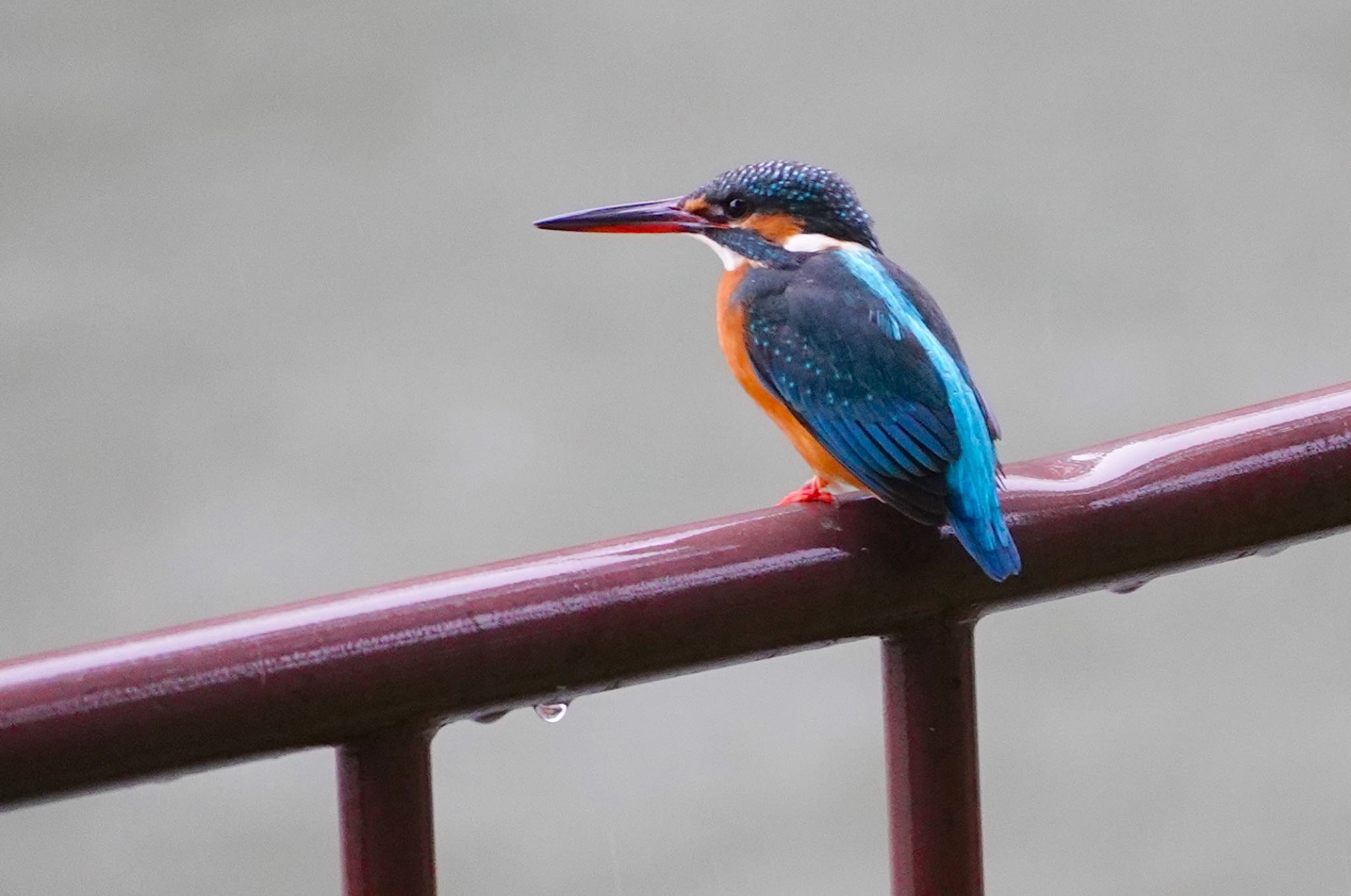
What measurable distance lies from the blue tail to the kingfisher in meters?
0.08

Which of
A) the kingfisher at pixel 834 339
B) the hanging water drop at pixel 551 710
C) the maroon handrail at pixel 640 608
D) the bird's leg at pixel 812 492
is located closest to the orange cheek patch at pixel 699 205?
the kingfisher at pixel 834 339

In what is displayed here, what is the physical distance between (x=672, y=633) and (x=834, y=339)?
0.60m

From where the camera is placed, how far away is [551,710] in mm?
718

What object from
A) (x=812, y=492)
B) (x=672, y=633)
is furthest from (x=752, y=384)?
(x=672, y=633)

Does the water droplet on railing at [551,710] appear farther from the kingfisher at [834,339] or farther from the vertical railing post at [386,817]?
the kingfisher at [834,339]

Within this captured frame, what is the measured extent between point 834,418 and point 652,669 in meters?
0.57

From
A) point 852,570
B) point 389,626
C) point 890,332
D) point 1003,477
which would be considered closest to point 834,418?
point 890,332

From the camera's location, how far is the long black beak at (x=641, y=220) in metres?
1.42

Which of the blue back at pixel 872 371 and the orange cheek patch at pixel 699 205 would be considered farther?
the orange cheek patch at pixel 699 205

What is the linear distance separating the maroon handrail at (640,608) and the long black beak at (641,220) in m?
0.62

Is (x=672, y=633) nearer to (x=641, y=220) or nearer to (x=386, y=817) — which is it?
(x=386, y=817)

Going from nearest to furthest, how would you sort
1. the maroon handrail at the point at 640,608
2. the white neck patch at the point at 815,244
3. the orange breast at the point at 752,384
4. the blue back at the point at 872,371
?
the maroon handrail at the point at 640,608
the blue back at the point at 872,371
the orange breast at the point at 752,384
the white neck patch at the point at 815,244

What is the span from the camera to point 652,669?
2.20 feet

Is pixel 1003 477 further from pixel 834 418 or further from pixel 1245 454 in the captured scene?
pixel 834 418
